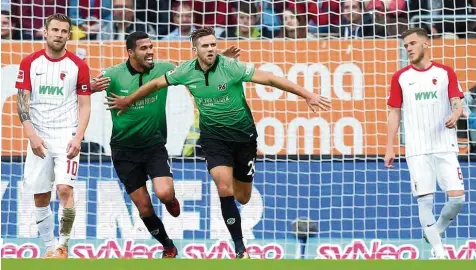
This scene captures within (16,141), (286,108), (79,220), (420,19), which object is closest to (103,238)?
(79,220)

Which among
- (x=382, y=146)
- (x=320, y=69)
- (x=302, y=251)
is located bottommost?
(x=302, y=251)

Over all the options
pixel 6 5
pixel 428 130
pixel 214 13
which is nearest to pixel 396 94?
pixel 428 130

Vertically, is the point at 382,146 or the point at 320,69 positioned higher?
the point at 320,69

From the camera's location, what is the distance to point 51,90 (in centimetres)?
958

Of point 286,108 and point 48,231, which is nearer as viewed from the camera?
point 48,231

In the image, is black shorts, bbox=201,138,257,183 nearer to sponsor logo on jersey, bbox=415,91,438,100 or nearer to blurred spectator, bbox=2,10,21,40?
sponsor logo on jersey, bbox=415,91,438,100

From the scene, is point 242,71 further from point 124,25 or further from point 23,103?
point 124,25

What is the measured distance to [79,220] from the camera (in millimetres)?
12492

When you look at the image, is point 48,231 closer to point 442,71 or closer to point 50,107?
point 50,107

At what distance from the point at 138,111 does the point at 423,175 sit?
8.02 ft

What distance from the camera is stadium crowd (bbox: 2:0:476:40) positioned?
12500 mm

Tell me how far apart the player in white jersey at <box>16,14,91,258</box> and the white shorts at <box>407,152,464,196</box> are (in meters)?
2.79

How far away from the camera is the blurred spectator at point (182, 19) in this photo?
41.8 feet

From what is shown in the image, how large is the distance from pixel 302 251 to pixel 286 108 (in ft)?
4.91
